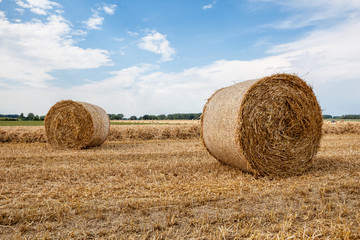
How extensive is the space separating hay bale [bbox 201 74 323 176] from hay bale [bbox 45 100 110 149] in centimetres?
586

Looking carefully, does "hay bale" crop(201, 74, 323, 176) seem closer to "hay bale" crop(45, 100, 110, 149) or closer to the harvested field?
"hay bale" crop(45, 100, 110, 149)

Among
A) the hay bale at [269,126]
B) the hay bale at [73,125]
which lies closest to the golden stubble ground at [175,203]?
the hay bale at [269,126]

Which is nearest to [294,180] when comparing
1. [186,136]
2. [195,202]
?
[195,202]

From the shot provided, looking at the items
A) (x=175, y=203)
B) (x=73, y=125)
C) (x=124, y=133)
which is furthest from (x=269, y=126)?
(x=124, y=133)

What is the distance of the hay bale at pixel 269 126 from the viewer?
236 inches

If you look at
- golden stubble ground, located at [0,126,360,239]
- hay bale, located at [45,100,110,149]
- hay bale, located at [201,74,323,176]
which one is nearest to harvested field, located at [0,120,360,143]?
hay bale, located at [45,100,110,149]

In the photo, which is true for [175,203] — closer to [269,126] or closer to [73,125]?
[269,126]

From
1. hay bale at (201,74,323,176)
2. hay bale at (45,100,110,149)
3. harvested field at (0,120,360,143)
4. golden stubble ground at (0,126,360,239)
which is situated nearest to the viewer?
golden stubble ground at (0,126,360,239)

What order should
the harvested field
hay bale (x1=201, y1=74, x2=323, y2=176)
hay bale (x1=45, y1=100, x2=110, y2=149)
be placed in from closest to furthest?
hay bale (x1=201, y1=74, x2=323, y2=176) < hay bale (x1=45, y1=100, x2=110, y2=149) < the harvested field

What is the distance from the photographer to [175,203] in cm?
428

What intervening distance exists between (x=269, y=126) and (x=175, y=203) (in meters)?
2.93

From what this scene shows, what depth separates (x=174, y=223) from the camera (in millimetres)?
3605

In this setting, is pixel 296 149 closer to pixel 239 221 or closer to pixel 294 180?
pixel 294 180

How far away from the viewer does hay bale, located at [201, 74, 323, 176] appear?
5.99 metres
